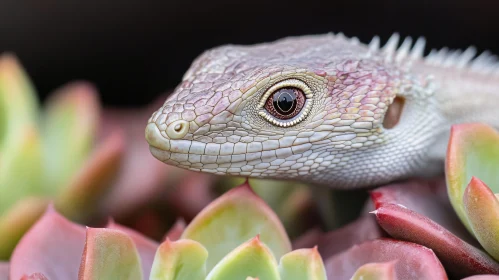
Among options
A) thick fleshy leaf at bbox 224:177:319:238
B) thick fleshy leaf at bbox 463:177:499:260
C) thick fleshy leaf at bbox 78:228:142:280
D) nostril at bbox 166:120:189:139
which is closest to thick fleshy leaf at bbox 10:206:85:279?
thick fleshy leaf at bbox 78:228:142:280

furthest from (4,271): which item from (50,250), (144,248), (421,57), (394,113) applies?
(421,57)

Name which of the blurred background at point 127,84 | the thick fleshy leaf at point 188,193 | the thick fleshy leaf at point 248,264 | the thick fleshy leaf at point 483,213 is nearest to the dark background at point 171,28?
the blurred background at point 127,84

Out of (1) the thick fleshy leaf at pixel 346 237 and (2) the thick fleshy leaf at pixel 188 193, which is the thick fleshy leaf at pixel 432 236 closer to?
(1) the thick fleshy leaf at pixel 346 237

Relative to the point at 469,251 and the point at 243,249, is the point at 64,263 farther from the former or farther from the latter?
the point at 469,251

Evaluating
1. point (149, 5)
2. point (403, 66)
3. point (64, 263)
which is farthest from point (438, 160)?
point (149, 5)

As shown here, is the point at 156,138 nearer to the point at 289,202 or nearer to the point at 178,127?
the point at 178,127

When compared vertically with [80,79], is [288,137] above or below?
above
